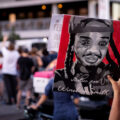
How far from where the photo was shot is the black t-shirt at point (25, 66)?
39.9 ft

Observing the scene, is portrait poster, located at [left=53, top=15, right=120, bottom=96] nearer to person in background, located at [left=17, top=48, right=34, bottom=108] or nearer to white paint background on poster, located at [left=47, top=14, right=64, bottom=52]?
white paint background on poster, located at [left=47, top=14, right=64, bottom=52]

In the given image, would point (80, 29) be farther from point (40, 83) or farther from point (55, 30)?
point (40, 83)

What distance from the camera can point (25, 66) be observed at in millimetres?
12211

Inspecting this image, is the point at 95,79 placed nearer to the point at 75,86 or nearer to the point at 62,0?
the point at 75,86

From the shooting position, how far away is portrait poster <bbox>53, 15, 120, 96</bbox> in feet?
11.6

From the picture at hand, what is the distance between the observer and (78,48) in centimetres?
360

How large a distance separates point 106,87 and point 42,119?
270 centimetres

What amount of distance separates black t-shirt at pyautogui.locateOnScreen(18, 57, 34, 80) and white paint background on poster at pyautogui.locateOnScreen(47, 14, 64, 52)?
7.77 metres

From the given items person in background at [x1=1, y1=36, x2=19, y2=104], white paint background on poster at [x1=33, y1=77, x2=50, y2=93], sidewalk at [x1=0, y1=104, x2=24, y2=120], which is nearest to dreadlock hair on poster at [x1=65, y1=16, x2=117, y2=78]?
white paint background on poster at [x1=33, y1=77, x2=50, y2=93]

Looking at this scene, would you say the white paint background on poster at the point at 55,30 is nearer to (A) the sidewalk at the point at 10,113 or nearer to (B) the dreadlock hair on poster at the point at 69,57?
(B) the dreadlock hair on poster at the point at 69,57

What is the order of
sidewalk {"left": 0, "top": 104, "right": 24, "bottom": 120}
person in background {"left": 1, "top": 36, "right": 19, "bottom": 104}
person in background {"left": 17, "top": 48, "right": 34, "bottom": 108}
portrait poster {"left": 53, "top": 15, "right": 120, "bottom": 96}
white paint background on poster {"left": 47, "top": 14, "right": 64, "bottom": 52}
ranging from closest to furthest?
1. portrait poster {"left": 53, "top": 15, "right": 120, "bottom": 96}
2. white paint background on poster {"left": 47, "top": 14, "right": 64, "bottom": 52}
3. sidewalk {"left": 0, "top": 104, "right": 24, "bottom": 120}
4. person in background {"left": 17, "top": 48, "right": 34, "bottom": 108}
5. person in background {"left": 1, "top": 36, "right": 19, "bottom": 104}

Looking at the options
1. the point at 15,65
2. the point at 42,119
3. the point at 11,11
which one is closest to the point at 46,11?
the point at 11,11

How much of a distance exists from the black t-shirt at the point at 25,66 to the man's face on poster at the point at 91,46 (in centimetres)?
858

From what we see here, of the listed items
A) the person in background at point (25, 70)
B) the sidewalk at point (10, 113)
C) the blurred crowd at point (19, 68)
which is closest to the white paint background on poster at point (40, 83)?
the sidewalk at point (10, 113)
